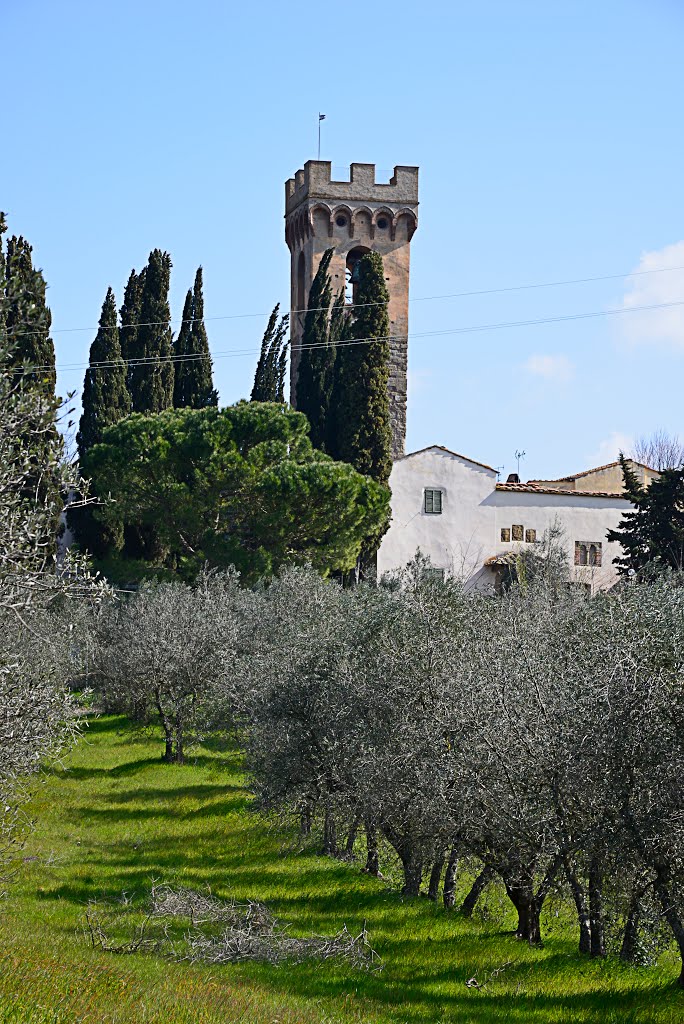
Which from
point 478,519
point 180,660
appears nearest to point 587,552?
point 478,519

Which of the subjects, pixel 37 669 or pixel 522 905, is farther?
pixel 37 669

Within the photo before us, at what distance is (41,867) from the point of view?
56.2 feet

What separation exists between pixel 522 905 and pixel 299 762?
4.06 m

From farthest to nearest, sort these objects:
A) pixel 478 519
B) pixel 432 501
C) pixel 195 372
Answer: pixel 195 372 < pixel 478 519 < pixel 432 501

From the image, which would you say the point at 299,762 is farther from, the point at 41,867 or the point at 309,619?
the point at 309,619

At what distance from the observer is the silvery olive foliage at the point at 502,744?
10625mm

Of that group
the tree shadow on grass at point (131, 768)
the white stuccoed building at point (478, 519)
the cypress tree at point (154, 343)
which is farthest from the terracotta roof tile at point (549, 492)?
the tree shadow on grass at point (131, 768)

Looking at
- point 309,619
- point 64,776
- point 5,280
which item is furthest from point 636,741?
point 64,776

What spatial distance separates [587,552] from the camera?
48.3 meters

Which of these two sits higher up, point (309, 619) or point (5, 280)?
point (5, 280)

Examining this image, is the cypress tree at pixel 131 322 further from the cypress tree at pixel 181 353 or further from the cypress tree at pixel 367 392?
the cypress tree at pixel 367 392

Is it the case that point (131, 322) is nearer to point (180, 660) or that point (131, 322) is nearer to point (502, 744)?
point (180, 660)

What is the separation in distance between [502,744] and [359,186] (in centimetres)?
4735

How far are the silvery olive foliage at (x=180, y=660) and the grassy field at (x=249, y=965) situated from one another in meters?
3.43
